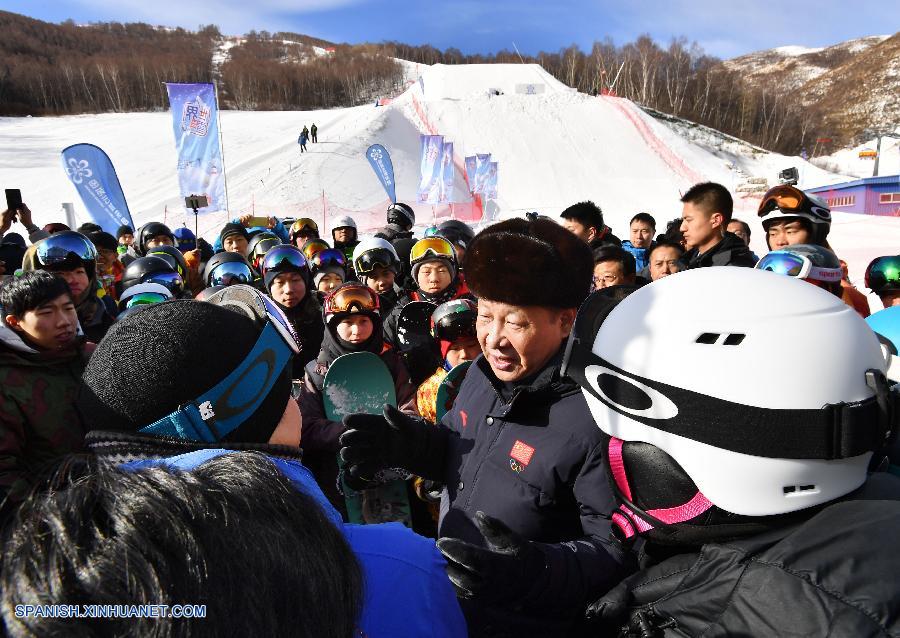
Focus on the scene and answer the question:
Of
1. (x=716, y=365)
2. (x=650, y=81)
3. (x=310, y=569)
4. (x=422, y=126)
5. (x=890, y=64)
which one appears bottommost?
(x=310, y=569)

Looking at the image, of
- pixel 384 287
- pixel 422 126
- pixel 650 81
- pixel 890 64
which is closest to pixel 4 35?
pixel 422 126

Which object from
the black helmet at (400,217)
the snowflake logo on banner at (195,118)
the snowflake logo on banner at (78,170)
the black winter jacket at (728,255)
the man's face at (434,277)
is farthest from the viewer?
the snowflake logo on banner at (195,118)

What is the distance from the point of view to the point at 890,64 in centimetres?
9788

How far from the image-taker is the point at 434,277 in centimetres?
457

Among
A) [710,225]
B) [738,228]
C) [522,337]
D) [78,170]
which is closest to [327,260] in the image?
[710,225]

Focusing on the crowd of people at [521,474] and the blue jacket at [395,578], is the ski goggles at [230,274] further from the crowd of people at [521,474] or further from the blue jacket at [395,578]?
the blue jacket at [395,578]

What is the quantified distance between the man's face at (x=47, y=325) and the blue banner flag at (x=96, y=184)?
912cm

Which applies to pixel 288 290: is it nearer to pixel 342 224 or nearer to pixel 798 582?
pixel 342 224

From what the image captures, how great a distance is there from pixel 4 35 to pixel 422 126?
82.7 metres

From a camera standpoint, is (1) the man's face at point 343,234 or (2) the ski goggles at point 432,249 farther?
(1) the man's face at point 343,234

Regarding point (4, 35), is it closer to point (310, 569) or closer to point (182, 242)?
point (182, 242)

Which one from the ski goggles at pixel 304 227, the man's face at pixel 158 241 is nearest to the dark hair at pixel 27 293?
the man's face at pixel 158 241

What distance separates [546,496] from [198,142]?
1491cm

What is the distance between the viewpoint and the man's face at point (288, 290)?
15.0 feet
